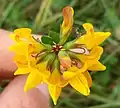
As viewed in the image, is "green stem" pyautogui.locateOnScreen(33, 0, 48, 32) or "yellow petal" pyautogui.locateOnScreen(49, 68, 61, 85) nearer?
"yellow petal" pyautogui.locateOnScreen(49, 68, 61, 85)

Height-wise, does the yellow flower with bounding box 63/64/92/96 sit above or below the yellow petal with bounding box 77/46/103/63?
below

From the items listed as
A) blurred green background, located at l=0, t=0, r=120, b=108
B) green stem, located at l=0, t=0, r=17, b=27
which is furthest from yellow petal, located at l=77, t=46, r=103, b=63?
green stem, located at l=0, t=0, r=17, b=27

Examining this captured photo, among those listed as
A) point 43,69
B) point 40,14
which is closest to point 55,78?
point 43,69

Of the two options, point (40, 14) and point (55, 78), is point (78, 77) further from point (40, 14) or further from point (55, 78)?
point (40, 14)

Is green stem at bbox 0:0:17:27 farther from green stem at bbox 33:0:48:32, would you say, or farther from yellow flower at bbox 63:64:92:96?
yellow flower at bbox 63:64:92:96

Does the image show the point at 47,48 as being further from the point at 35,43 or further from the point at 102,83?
the point at 102,83

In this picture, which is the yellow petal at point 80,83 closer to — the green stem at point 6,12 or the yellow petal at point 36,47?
the yellow petal at point 36,47
